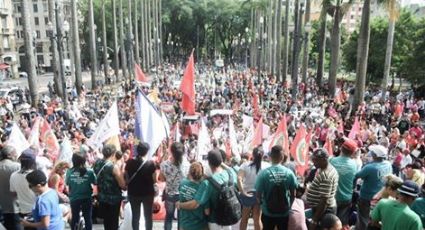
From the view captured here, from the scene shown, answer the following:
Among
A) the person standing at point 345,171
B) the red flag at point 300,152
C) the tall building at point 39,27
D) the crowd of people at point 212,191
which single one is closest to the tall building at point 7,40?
the tall building at point 39,27

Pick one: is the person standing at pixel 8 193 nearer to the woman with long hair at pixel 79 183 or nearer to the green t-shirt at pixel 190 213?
the woman with long hair at pixel 79 183

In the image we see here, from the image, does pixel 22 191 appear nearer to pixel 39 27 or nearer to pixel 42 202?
pixel 42 202

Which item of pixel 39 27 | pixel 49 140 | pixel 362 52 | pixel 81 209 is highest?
pixel 39 27

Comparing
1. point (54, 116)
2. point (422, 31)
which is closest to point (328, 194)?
point (54, 116)

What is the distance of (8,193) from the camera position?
5.69 meters

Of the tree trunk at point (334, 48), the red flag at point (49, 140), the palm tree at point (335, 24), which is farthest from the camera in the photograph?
the tree trunk at point (334, 48)

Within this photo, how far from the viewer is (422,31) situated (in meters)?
32.7

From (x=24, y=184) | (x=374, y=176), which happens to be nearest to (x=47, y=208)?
(x=24, y=184)

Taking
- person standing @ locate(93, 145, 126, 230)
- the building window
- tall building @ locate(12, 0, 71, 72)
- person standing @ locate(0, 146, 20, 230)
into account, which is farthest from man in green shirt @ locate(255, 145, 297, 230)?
tall building @ locate(12, 0, 71, 72)

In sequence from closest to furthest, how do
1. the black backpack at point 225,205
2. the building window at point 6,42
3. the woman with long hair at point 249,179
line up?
the black backpack at point 225,205
the woman with long hair at point 249,179
the building window at point 6,42

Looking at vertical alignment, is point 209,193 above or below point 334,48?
below

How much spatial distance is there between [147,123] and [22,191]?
8.08 ft

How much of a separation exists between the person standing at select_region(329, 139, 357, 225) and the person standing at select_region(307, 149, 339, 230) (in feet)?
2.01

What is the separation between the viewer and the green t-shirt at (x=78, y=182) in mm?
5844
